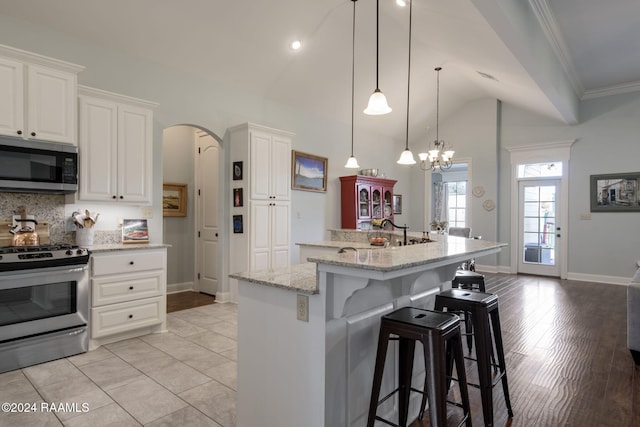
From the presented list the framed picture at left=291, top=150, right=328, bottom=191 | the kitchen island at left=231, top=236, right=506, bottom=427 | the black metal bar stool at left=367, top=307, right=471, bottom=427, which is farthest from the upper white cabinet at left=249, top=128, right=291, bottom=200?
the black metal bar stool at left=367, top=307, right=471, bottom=427

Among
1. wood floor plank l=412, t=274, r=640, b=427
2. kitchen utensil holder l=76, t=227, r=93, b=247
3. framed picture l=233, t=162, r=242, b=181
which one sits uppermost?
framed picture l=233, t=162, r=242, b=181

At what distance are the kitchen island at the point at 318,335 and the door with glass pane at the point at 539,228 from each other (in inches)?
240

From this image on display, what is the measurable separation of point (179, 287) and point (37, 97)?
3361 millimetres

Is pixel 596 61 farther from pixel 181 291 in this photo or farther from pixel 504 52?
pixel 181 291

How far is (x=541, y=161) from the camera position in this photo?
23.0ft

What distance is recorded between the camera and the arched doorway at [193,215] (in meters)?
5.36

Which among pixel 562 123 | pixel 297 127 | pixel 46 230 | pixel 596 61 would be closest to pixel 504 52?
pixel 596 61

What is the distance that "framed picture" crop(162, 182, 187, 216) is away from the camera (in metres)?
5.36

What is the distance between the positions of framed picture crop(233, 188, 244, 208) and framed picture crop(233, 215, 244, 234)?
0.49 feet

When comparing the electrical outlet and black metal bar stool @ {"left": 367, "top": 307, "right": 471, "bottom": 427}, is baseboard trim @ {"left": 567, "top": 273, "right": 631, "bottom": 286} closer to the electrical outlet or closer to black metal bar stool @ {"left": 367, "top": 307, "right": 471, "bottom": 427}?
black metal bar stool @ {"left": 367, "top": 307, "right": 471, "bottom": 427}

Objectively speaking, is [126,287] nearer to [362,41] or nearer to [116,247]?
[116,247]

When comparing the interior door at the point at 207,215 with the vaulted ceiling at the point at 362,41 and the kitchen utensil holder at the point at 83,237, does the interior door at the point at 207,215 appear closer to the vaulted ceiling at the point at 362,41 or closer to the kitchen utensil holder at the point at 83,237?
the vaulted ceiling at the point at 362,41

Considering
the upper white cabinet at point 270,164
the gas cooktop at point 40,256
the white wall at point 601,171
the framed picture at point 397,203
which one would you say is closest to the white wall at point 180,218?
the upper white cabinet at point 270,164

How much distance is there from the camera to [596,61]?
5109 mm
